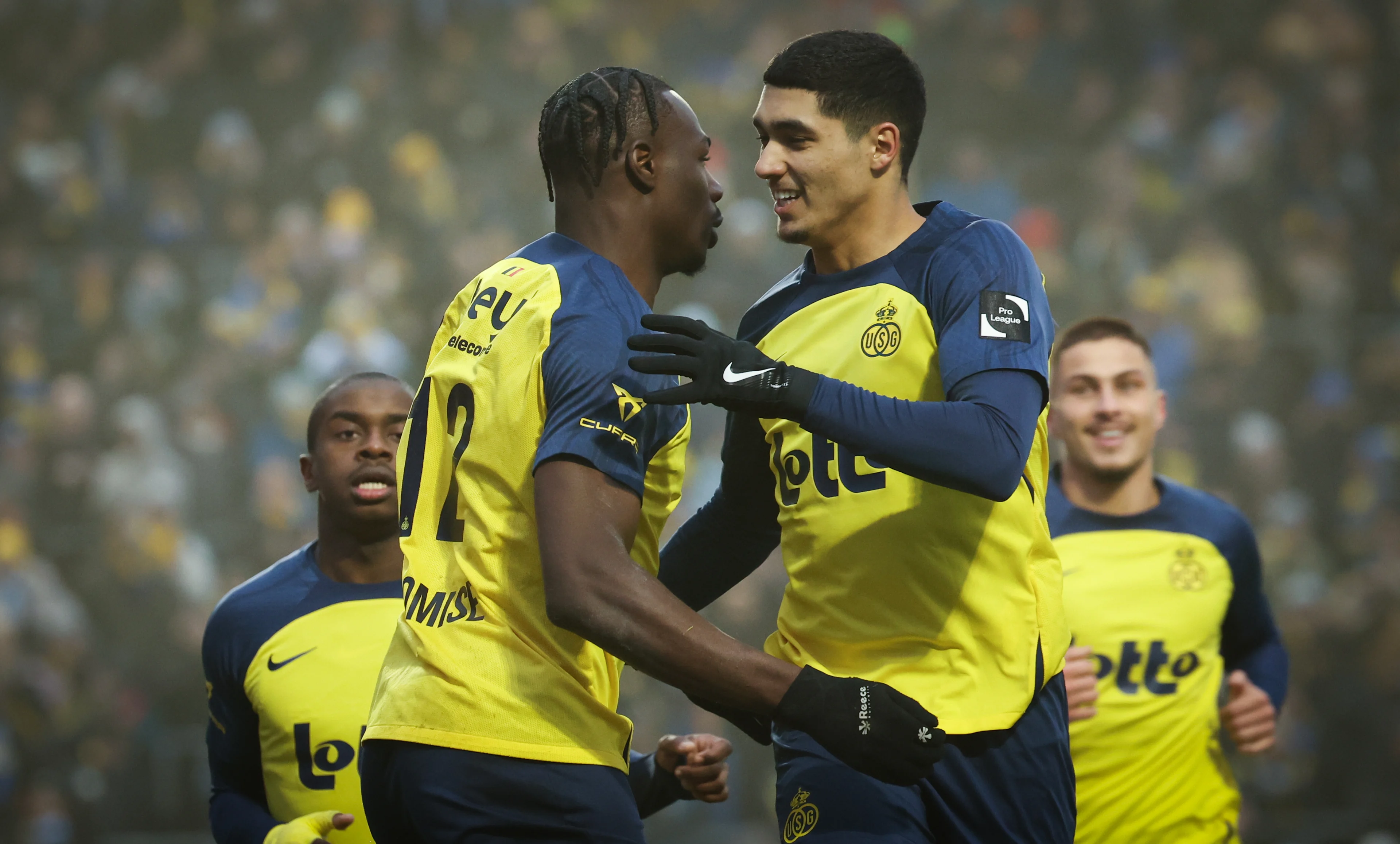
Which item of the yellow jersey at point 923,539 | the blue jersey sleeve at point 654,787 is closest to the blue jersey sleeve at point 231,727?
the blue jersey sleeve at point 654,787

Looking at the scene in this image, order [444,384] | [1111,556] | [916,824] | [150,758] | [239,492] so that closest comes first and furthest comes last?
1. [444,384]
2. [916,824]
3. [1111,556]
4. [150,758]
5. [239,492]

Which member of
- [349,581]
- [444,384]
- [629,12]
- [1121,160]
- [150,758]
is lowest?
[150,758]

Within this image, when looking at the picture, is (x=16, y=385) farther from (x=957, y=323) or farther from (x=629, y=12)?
(x=957, y=323)

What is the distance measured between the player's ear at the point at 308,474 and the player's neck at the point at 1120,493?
2.28 meters

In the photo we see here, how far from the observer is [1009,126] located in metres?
9.54

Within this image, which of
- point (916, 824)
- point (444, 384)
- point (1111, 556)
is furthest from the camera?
point (1111, 556)

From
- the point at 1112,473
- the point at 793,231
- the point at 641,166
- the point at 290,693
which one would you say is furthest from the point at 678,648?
the point at 1112,473

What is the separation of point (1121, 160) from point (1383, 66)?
1992 mm

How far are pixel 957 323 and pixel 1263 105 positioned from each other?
838cm

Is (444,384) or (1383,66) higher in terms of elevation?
(1383,66)

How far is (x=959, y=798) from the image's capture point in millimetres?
2357

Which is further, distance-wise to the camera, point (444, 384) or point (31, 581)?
point (31, 581)

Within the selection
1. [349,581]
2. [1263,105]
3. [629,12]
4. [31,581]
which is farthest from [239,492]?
[1263,105]

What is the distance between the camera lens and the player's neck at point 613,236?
225cm
